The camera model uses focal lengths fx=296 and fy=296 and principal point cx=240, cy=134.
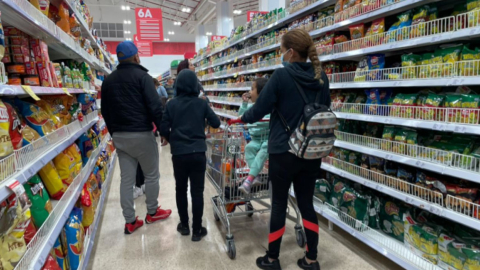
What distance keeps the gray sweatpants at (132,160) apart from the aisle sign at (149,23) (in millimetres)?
7627

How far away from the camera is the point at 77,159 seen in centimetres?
226

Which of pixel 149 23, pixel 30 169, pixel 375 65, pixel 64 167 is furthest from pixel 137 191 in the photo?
pixel 149 23

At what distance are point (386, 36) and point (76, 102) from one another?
2.71 metres

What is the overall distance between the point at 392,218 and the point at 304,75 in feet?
4.68

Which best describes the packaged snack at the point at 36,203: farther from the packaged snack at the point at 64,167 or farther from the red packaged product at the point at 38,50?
the red packaged product at the point at 38,50

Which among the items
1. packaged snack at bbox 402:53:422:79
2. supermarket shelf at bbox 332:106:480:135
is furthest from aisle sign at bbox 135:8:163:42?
packaged snack at bbox 402:53:422:79

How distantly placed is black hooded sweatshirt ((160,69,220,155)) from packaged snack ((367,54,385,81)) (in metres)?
1.42

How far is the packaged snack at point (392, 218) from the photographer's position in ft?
7.50

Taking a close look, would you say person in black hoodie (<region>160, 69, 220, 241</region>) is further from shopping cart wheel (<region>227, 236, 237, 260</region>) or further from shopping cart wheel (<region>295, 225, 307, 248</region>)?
shopping cart wheel (<region>295, 225, 307, 248</region>)

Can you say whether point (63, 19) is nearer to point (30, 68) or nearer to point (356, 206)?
point (30, 68)

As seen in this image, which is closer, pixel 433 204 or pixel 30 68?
pixel 30 68

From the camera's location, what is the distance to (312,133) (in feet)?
5.91

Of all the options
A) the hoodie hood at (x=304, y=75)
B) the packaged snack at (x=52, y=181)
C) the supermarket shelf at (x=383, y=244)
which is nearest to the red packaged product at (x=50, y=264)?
the packaged snack at (x=52, y=181)

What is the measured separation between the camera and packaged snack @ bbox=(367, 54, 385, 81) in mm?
2383
